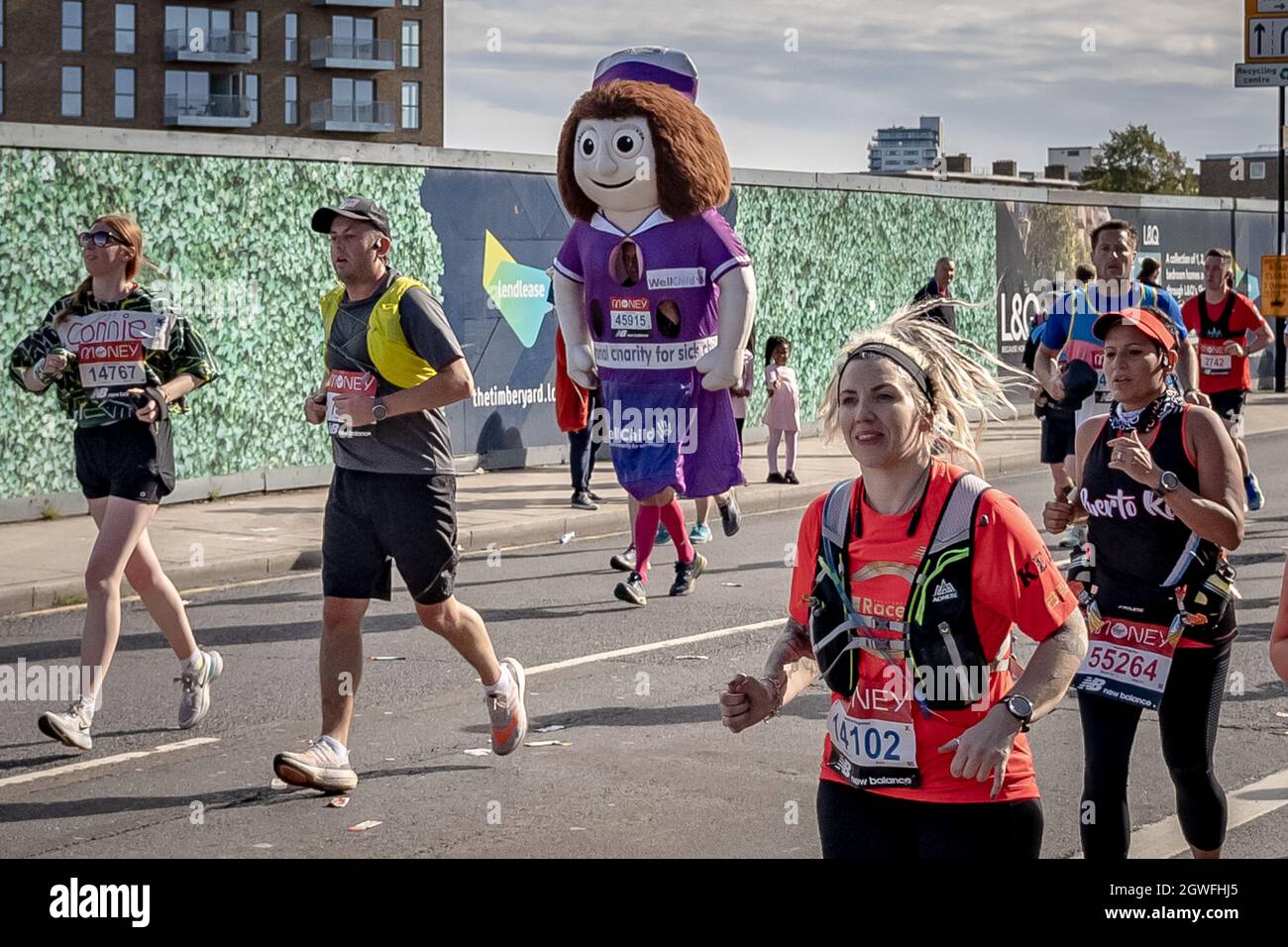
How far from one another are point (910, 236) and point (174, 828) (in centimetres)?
1851

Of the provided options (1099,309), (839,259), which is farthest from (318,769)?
(839,259)

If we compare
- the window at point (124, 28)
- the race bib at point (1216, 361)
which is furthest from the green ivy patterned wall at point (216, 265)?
the window at point (124, 28)

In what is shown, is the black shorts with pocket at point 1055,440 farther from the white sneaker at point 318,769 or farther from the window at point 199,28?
the window at point 199,28

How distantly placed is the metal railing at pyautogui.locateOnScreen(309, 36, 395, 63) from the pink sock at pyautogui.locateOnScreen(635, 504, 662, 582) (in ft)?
262

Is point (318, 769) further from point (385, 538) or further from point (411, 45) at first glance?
point (411, 45)

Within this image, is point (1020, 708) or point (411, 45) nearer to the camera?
point (1020, 708)

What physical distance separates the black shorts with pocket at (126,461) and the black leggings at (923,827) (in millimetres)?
4361

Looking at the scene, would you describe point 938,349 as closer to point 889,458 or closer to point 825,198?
point 889,458

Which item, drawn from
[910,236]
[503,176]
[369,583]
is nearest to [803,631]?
[369,583]

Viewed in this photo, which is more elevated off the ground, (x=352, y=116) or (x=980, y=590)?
(x=352, y=116)

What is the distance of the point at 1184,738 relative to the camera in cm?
518

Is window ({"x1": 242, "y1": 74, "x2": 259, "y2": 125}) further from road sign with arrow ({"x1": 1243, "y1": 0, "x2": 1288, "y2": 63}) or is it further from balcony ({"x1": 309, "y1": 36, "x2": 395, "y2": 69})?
road sign with arrow ({"x1": 1243, "y1": 0, "x2": 1288, "y2": 63})

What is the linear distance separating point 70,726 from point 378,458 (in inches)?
66.6
